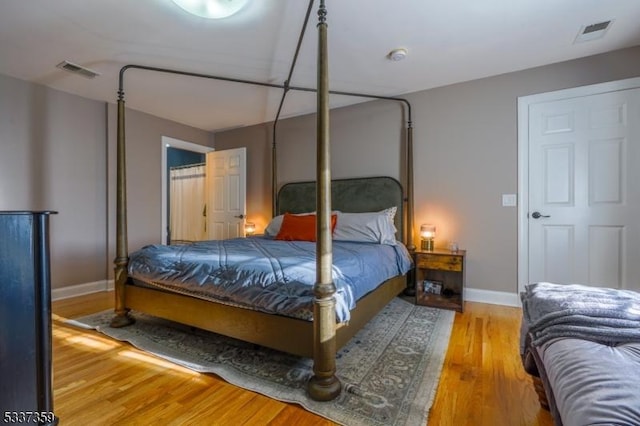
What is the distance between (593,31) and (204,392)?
3.79 metres

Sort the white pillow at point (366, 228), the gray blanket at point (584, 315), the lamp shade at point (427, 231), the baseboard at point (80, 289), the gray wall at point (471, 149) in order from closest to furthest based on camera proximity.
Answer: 1. the gray blanket at point (584, 315)
2. the gray wall at point (471, 149)
3. the white pillow at point (366, 228)
4. the lamp shade at point (427, 231)
5. the baseboard at point (80, 289)

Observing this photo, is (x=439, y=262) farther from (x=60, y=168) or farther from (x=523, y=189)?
(x=60, y=168)

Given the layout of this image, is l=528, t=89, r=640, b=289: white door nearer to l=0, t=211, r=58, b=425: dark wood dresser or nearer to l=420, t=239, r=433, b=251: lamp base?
l=420, t=239, r=433, b=251: lamp base

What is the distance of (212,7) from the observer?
1.97m

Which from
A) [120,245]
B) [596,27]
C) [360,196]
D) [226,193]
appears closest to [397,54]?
[596,27]

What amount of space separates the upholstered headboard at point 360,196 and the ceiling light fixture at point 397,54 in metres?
1.33

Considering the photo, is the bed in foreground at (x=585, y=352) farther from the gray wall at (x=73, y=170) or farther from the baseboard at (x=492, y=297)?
the gray wall at (x=73, y=170)

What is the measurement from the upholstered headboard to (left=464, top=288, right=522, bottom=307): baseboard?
0.93 m

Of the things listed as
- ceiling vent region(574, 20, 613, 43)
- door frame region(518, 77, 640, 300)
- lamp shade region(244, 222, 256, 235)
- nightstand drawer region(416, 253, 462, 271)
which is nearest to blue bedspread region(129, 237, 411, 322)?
nightstand drawer region(416, 253, 462, 271)

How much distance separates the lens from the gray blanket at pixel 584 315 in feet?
3.54

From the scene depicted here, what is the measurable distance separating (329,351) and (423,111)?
9.64ft

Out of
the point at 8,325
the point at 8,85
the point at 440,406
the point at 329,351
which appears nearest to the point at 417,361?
the point at 440,406

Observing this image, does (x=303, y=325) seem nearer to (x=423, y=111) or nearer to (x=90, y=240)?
(x=423, y=111)

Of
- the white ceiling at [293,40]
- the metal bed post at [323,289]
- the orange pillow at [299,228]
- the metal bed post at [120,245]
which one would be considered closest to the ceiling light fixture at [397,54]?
the white ceiling at [293,40]
